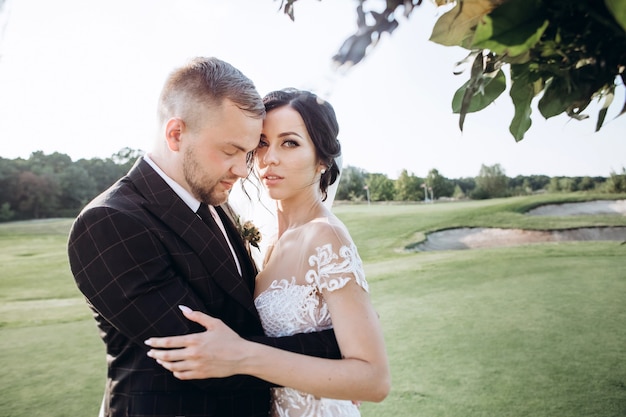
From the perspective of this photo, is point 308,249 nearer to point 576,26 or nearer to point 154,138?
point 154,138

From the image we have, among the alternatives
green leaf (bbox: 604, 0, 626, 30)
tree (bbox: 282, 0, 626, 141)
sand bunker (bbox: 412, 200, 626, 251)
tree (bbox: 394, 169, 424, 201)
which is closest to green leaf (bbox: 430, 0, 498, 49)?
tree (bbox: 282, 0, 626, 141)

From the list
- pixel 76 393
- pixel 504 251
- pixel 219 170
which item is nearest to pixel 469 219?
pixel 504 251

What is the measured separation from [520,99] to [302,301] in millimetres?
1199

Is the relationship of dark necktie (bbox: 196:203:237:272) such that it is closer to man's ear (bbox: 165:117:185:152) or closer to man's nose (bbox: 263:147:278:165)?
man's ear (bbox: 165:117:185:152)

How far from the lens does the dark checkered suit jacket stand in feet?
4.33

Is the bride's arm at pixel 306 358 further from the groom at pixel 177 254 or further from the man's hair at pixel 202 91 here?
the man's hair at pixel 202 91

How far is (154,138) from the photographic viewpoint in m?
1.76

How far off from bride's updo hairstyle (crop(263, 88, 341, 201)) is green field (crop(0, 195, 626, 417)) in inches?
90.7

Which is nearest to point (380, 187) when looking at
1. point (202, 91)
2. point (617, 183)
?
→ point (617, 183)

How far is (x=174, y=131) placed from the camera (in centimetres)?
166

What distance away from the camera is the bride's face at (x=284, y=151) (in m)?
1.89

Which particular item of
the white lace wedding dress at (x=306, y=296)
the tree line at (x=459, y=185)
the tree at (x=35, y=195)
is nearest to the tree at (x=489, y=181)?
the tree line at (x=459, y=185)

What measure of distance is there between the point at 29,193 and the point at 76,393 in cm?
2521

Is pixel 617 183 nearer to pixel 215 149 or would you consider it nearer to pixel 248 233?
pixel 248 233
